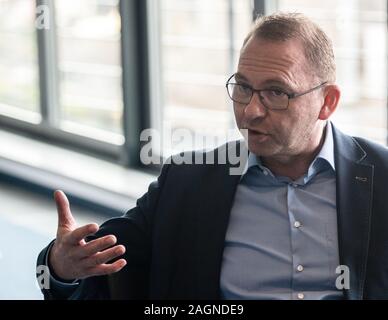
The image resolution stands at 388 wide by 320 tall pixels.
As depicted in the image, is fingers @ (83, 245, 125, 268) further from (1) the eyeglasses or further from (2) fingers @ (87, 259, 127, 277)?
(1) the eyeglasses

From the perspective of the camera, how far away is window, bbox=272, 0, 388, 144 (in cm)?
359

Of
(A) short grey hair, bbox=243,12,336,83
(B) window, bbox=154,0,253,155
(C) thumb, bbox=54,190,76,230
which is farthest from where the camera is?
(B) window, bbox=154,0,253,155

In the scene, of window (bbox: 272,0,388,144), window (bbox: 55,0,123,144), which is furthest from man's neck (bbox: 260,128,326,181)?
window (bbox: 55,0,123,144)

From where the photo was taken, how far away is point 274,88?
247 centimetres

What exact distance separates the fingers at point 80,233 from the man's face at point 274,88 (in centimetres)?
47

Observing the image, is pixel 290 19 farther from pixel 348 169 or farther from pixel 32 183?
pixel 32 183

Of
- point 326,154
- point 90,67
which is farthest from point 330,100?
point 90,67

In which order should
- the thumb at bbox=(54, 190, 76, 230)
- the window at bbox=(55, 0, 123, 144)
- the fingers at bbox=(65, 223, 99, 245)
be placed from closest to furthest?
the fingers at bbox=(65, 223, 99, 245) → the thumb at bbox=(54, 190, 76, 230) → the window at bbox=(55, 0, 123, 144)

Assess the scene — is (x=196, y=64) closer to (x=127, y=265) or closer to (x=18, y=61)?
(x=18, y=61)

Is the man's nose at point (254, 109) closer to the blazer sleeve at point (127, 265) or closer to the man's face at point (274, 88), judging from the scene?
the man's face at point (274, 88)

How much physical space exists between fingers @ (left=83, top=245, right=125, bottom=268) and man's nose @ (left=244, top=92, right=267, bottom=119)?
1.55 feet

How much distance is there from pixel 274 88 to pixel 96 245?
1.98 ft

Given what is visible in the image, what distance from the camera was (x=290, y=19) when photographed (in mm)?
2518
